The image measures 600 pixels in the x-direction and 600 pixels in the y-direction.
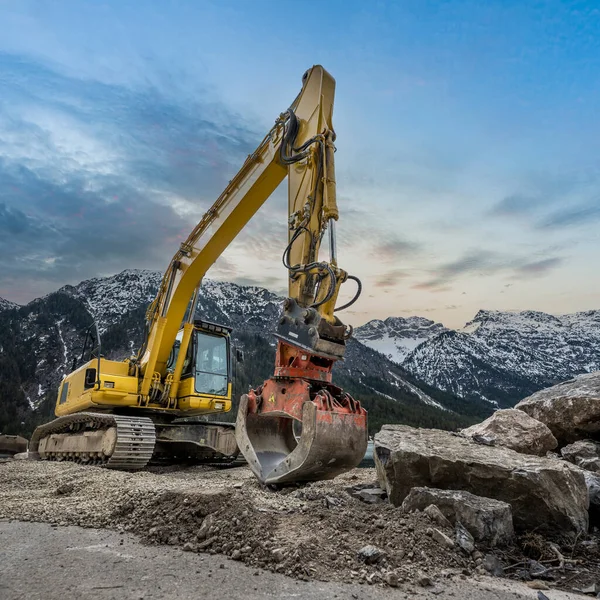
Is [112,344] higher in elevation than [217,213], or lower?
higher

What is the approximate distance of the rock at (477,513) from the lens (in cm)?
419

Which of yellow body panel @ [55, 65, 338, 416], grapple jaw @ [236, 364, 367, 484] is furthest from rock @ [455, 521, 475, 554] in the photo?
yellow body panel @ [55, 65, 338, 416]

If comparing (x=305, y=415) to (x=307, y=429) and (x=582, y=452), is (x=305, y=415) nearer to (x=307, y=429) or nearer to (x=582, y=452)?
(x=307, y=429)

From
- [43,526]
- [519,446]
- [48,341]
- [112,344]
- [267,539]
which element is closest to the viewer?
[267,539]

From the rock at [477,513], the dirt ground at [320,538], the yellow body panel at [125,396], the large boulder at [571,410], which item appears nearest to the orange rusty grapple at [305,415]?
the dirt ground at [320,538]

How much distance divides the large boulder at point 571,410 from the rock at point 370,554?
484 centimetres

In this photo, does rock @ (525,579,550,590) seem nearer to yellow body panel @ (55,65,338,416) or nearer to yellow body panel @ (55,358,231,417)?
yellow body panel @ (55,65,338,416)

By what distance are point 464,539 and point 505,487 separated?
1.06 meters

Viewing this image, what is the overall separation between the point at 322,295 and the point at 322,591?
11.2 ft

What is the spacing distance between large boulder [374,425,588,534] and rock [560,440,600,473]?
1.58 meters

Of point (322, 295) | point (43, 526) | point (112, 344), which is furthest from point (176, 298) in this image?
point (112, 344)

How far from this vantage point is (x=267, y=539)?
3912mm

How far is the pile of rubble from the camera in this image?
420cm

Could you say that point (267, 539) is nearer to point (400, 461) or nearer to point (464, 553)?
point (464, 553)
